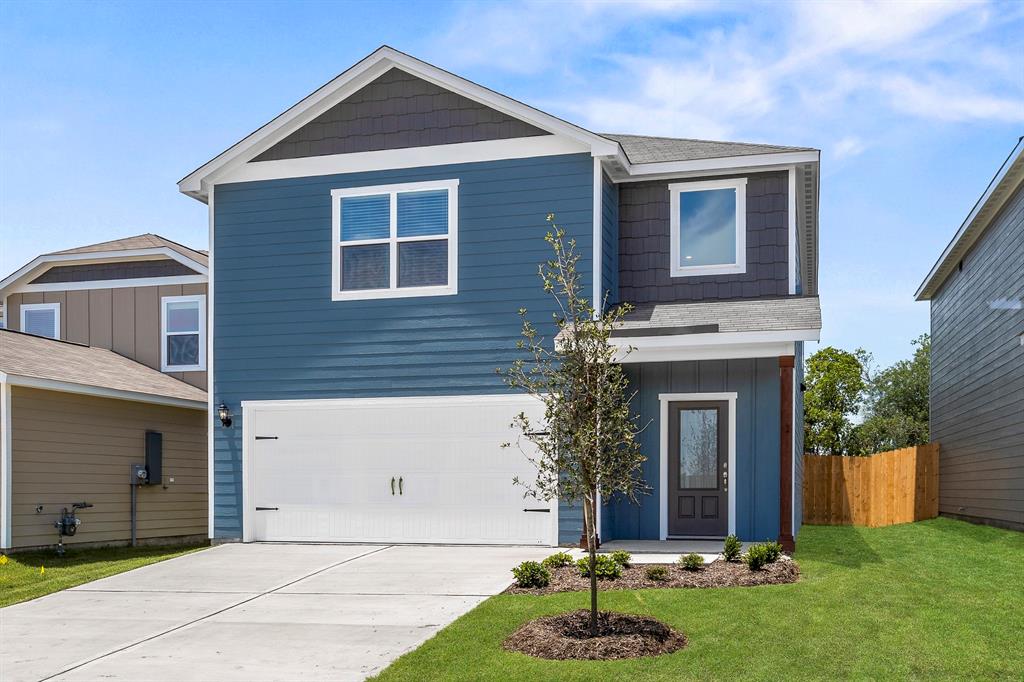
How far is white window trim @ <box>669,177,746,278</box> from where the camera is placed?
14.9 meters

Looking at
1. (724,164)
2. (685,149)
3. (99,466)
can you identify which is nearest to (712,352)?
(724,164)

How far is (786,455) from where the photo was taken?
42.9ft

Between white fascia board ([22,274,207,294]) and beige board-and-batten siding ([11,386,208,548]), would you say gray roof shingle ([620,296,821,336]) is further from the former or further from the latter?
white fascia board ([22,274,207,294])

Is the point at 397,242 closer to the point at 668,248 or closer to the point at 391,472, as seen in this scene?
the point at 391,472

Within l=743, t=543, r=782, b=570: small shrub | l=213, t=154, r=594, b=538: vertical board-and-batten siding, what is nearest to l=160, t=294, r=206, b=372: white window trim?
l=213, t=154, r=594, b=538: vertical board-and-batten siding

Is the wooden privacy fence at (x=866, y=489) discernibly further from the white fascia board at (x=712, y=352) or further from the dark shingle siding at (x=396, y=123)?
the dark shingle siding at (x=396, y=123)

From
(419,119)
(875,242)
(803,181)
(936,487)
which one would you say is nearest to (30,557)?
(419,119)

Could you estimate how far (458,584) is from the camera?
37.3 ft

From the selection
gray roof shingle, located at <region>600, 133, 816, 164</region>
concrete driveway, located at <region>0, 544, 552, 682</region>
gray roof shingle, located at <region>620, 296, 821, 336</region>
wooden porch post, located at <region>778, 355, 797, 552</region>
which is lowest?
concrete driveway, located at <region>0, 544, 552, 682</region>

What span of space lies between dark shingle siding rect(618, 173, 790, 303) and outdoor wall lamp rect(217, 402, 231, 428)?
6129 millimetres

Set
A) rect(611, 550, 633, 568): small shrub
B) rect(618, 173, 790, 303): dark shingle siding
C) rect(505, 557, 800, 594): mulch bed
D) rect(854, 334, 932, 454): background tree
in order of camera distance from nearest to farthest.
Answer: rect(505, 557, 800, 594): mulch bed → rect(611, 550, 633, 568): small shrub → rect(618, 173, 790, 303): dark shingle siding → rect(854, 334, 932, 454): background tree

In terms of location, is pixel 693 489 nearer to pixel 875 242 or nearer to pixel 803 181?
pixel 803 181

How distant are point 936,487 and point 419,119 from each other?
13382 millimetres

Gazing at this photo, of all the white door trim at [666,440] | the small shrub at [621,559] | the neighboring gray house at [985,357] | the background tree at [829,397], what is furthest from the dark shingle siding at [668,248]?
the background tree at [829,397]
